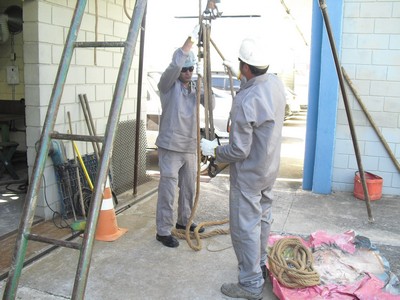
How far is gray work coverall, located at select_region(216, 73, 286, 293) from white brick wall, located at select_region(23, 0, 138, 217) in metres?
2.19

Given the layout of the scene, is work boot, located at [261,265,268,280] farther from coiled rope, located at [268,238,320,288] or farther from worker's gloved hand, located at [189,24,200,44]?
worker's gloved hand, located at [189,24,200,44]

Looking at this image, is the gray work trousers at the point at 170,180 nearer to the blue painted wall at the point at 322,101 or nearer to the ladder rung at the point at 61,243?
the ladder rung at the point at 61,243

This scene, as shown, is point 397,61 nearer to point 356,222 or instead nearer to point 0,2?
point 356,222

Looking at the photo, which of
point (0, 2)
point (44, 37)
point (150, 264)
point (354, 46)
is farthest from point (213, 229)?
point (0, 2)

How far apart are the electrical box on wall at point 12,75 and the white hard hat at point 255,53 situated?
198 inches

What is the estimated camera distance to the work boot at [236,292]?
2.99 m

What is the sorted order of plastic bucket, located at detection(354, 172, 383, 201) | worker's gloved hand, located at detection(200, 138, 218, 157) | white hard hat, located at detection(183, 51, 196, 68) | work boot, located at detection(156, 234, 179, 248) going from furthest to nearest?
plastic bucket, located at detection(354, 172, 383, 201) < work boot, located at detection(156, 234, 179, 248) < white hard hat, located at detection(183, 51, 196, 68) < worker's gloved hand, located at detection(200, 138, 218, 157)

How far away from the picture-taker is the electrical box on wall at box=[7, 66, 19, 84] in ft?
22.0

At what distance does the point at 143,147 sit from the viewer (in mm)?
6164

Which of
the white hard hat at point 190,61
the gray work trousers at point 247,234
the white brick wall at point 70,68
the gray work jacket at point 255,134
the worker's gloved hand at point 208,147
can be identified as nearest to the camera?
the gray work jacket at point 255,134

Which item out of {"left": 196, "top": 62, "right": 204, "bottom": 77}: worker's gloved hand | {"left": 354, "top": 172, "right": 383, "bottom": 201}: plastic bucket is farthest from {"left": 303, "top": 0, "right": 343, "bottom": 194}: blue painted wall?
{"left": 196, "top": 62, "right": 204, "bottom": 77}: worker's gloved hand

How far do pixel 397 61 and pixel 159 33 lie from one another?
1308 cm

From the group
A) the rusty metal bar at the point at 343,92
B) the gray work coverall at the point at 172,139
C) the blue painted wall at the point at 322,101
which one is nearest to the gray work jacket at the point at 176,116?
the gray work coverall at the point at 172,139

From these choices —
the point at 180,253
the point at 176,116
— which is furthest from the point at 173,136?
the point at 180,253
